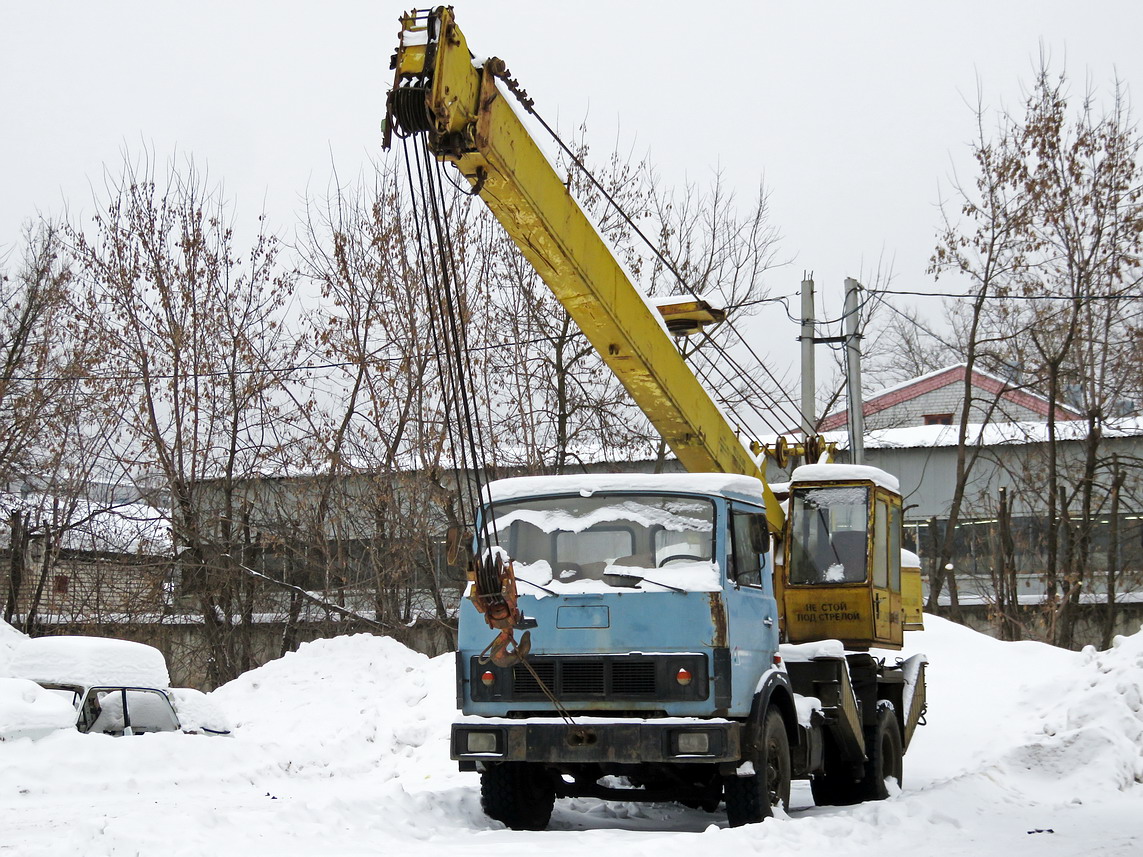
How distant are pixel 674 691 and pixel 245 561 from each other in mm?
18082

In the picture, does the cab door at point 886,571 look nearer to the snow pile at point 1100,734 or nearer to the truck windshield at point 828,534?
the truck windshield at point 828,534

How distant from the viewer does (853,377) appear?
19203 millimetres

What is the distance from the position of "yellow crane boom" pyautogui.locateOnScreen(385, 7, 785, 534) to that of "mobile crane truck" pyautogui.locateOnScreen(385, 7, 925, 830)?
2 cm

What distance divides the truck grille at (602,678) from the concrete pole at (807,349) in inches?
413

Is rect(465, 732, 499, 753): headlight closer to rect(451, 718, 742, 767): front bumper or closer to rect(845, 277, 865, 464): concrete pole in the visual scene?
rect(451, 718, 742, 767): front bumper

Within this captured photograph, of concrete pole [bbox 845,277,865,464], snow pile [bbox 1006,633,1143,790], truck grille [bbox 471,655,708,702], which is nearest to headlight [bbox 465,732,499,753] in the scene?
truck grille [bbox 471,655,708,702]

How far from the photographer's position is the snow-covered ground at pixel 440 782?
26.0ft

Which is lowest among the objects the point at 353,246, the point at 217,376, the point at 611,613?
the point at 611,613

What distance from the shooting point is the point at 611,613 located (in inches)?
347

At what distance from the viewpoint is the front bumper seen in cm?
846

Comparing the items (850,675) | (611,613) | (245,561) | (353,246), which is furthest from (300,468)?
(611,613)

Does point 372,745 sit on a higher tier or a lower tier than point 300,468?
lower

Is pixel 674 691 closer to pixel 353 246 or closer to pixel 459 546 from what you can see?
pixel 459 546

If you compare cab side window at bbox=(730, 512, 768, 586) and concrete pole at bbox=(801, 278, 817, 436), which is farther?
concrete pole at bbox=(801, 278, 817, 436)
